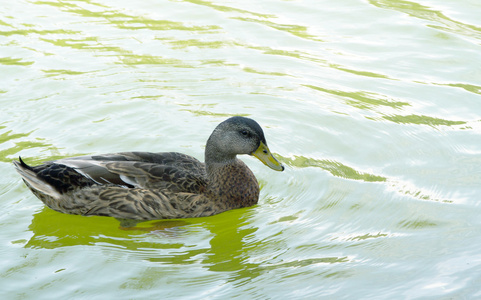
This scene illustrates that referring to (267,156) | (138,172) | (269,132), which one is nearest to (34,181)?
(138,172)

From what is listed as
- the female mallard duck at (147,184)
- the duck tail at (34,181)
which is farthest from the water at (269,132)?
the duck tail at (34,181)

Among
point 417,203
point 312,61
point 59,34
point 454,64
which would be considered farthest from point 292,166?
point 59,34

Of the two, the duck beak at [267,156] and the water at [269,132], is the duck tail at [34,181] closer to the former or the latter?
the water at [269,132]

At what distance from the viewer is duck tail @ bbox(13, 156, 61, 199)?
25.2 ft

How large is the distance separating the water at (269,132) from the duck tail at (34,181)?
1.09 feet

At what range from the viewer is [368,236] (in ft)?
23.5

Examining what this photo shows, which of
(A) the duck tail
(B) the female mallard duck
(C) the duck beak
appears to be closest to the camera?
(A) the duck tail


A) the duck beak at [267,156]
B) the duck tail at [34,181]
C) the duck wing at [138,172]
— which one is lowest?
the duck tail at [34,181]

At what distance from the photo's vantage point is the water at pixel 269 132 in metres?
6.61

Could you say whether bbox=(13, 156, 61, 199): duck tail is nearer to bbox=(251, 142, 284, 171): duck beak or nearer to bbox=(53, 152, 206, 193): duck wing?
bbox=(53, 152, 206, 193): duck wing

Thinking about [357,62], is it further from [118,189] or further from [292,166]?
[118,189]

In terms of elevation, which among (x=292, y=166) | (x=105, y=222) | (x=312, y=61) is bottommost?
(x=105, y=222)

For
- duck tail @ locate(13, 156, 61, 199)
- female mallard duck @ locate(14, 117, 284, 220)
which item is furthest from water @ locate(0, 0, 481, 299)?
duck tail @ locate(13, 156, 61, 199)

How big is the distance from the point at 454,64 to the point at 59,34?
6.33 metres
